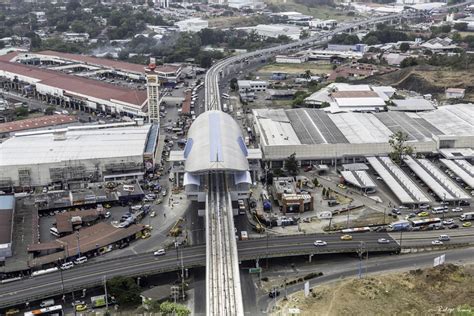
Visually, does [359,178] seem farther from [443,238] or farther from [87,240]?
[87,240]

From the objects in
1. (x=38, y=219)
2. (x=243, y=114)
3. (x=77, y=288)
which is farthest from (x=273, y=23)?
(x=77, y=288)

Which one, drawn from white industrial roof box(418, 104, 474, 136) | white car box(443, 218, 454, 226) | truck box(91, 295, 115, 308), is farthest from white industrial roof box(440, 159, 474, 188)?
truck box(91, 295, 115, 308)

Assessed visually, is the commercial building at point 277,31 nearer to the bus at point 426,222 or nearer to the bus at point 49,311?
the bus at point 426,222

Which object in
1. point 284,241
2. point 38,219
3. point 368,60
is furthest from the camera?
point 368,60

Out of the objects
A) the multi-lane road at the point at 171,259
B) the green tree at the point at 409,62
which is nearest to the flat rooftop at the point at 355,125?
the multi-lane road at the point at 171,259

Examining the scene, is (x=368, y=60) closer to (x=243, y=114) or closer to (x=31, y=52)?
(x=243, y=114)

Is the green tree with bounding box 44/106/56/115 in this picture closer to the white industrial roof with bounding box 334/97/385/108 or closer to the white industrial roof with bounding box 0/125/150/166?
the white industrial roof with bounding box 0/125/150/166
